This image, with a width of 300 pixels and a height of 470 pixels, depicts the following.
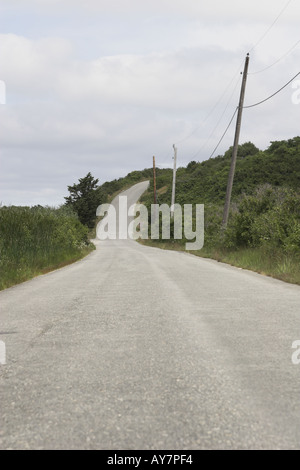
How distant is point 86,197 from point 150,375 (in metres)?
57.5

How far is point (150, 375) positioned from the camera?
14.3 ft

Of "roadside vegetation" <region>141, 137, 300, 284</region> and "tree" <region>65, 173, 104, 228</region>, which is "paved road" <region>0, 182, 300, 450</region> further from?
"tree" <region>65, 173, 104, 228</region>

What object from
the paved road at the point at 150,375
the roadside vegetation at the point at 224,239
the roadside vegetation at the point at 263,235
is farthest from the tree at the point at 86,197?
the paved road at the point at 150,375

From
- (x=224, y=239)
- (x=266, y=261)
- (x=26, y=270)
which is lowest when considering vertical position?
(x=26, y=270)

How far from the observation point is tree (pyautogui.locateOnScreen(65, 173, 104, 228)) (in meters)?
60.9

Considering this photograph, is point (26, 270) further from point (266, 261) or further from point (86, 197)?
point (86, 197)

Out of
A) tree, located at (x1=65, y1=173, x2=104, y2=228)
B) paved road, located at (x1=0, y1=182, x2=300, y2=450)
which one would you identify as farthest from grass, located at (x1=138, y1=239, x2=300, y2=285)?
tree, located at (x1=65, y1=173, x2=104, y2=228)

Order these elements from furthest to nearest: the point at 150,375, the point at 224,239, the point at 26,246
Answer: the point at 224,239 → the point at 26,246 → the point at 150,375

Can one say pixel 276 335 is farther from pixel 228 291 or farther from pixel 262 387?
pixel 228 291

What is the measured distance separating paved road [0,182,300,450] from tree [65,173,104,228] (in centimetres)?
5245

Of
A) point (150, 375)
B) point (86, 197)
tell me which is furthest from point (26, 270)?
point (86, 197)

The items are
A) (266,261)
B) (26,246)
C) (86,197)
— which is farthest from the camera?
(86,197)

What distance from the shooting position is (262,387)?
158 inches
